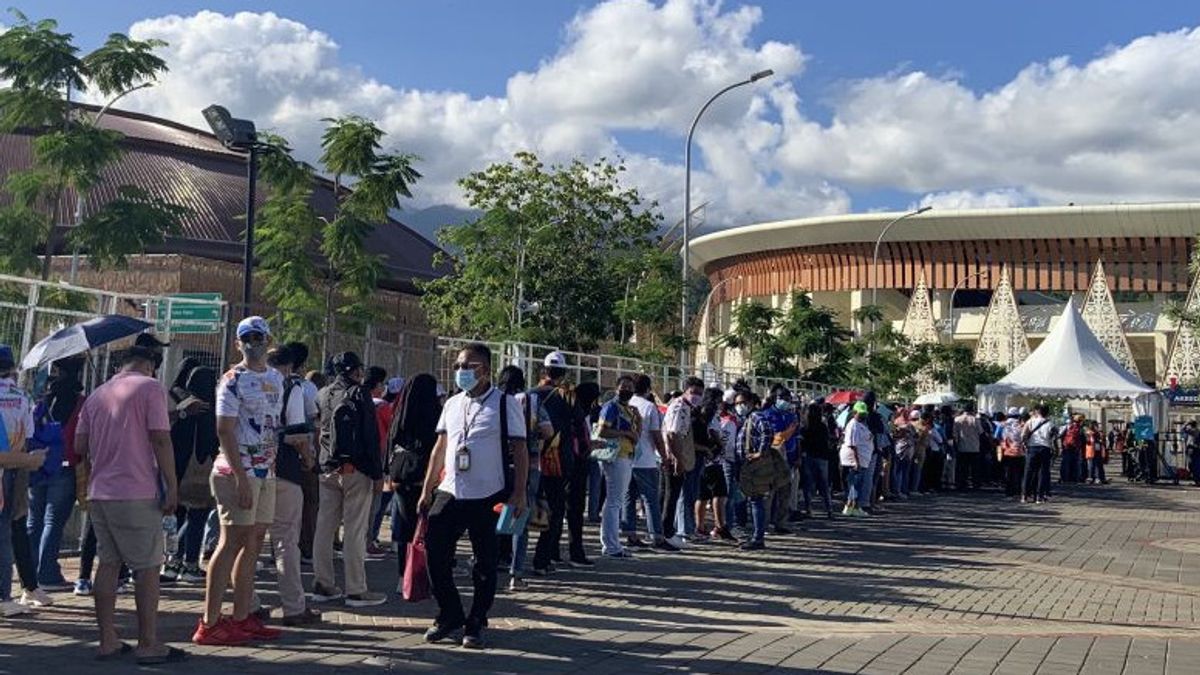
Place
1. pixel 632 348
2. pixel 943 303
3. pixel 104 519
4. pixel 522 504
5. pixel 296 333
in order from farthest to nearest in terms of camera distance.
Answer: pixel 943 303
pixel 632 348
pixel 296 333
pixel 522 504
pixel 104 519

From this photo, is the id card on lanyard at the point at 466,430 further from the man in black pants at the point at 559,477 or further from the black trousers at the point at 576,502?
the black trousers at the point at 576,502

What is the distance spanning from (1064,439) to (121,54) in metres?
23.8

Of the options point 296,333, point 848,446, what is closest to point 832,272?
point 848,446

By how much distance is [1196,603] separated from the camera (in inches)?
434

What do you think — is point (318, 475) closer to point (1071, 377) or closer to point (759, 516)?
point (759, 516)

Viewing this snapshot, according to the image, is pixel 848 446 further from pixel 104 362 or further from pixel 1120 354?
pixel 1120 354

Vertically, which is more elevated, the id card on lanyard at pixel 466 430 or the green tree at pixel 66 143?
the green tree at pixel 66 143

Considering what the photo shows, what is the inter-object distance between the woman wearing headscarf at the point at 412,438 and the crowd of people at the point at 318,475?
15mm

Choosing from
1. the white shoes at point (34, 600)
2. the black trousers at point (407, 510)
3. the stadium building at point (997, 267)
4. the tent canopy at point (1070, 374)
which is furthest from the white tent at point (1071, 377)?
the stadium building at point (997, 267)

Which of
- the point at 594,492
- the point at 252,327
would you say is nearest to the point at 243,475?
the point at 252,327

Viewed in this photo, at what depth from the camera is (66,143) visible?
2061 cm

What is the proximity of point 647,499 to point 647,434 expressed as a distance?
2.73ft

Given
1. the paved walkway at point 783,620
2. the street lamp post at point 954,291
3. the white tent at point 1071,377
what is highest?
the street lamp post at point 954,291

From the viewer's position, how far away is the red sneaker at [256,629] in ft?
24.8
